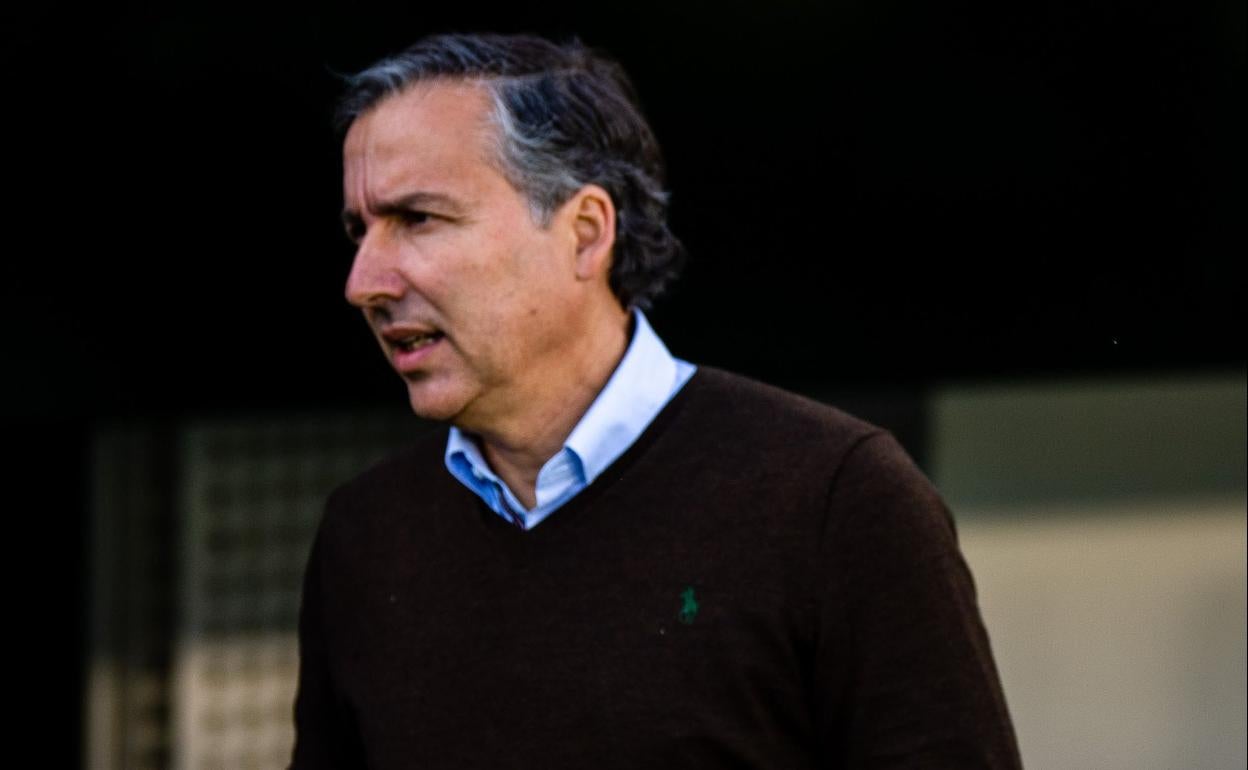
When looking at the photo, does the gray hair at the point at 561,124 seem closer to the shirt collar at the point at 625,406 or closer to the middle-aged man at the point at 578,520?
the middle-aged man at the point at 578,520

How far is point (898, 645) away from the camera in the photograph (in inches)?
76.4

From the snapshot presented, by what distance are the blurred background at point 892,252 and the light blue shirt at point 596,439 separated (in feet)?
5.84

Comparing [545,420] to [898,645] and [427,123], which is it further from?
[898,645]

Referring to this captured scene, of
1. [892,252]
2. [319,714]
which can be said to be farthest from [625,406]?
[892,252]

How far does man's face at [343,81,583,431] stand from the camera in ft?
7.15

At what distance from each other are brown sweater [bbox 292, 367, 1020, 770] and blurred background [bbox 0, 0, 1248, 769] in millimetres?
1829

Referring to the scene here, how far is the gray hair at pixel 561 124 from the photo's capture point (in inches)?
88.9

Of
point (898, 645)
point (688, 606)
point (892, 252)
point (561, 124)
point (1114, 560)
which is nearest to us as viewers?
point (898, 645)

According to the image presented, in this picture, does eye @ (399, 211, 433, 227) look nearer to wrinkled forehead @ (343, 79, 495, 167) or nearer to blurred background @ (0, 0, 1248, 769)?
wrinkled forehead @ (343, 79, 495, 167)

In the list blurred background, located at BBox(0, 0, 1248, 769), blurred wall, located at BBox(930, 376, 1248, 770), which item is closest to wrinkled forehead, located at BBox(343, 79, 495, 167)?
blurred background, located at BBox(0, 0, 1248, 769)

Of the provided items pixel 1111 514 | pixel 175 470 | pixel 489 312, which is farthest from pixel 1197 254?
pixel 175 470

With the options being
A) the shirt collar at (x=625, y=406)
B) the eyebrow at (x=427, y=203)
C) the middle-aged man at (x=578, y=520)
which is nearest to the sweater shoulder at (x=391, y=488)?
the middle-aged man at (x=578, y=520)

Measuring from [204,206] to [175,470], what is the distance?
54.3 inches

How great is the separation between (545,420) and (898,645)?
1.74 feet
